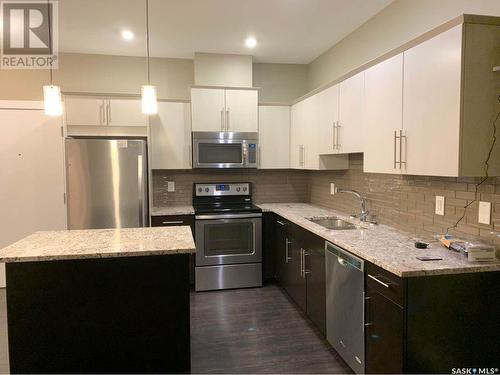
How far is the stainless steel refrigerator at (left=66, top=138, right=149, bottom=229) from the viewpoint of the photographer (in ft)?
12.0

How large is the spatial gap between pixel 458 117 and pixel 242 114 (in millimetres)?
2704

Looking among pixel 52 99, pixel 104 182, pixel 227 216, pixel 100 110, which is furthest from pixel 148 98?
pixel 227 216

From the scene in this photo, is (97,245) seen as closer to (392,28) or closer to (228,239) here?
(228,239)

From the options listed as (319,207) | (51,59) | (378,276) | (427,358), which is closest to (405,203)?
(378,276)

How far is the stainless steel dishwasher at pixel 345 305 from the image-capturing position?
7.07ft

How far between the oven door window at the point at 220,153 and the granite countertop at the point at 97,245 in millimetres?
1624

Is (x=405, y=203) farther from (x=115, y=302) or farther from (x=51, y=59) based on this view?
(x=51, y=59)

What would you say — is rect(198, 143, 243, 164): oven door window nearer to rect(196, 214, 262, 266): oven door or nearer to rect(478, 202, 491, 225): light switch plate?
rect(196, 214, 262, 266): oven door

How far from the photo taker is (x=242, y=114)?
422 centimetres

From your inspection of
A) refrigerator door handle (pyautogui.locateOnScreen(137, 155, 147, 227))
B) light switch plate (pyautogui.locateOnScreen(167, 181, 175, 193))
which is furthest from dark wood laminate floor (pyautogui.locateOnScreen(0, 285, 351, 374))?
light switch plate (pyautogui.locateOnScreen(167, 181, 175, 193))

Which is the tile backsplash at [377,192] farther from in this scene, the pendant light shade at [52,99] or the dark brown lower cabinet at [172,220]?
the pendant light shade at [52,99]

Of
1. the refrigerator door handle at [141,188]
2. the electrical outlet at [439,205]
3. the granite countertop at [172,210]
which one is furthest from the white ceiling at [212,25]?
the granite countertop at [172,210]

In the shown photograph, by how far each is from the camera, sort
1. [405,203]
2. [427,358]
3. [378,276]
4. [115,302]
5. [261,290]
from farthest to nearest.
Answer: [261,290] < [405,203] < [115,302] < [378,276] < [427,358]

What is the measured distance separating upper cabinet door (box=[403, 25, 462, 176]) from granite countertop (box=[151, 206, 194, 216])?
2.46 metres
